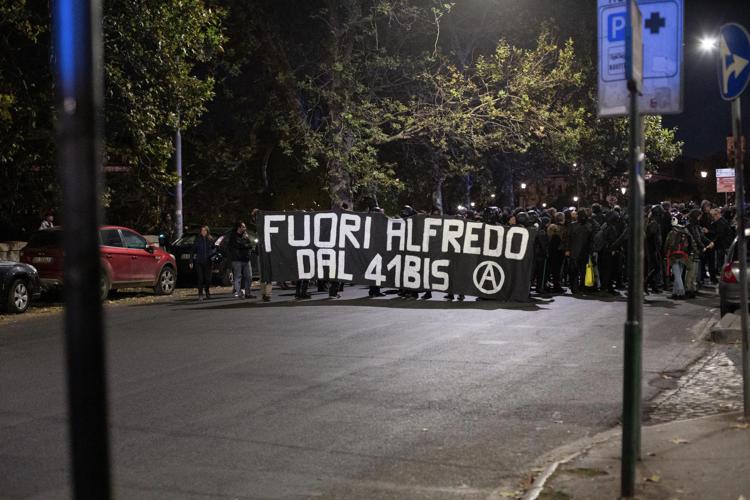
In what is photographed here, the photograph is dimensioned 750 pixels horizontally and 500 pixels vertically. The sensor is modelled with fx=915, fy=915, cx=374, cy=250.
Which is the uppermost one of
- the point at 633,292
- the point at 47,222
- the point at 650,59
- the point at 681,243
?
the point at 650,59

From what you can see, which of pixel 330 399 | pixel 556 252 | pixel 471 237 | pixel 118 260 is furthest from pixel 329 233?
pixel 330 399

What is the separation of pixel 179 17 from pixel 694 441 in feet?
52.8

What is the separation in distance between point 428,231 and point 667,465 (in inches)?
502

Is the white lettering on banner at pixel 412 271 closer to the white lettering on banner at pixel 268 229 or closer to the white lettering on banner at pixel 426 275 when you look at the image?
the white lettering on banner at pixel 426 275

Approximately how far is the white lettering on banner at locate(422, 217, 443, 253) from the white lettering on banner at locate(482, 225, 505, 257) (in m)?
1.00

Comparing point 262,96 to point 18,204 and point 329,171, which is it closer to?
point 329,171

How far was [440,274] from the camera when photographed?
18469 mm

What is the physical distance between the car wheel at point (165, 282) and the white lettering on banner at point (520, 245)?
8.75 m

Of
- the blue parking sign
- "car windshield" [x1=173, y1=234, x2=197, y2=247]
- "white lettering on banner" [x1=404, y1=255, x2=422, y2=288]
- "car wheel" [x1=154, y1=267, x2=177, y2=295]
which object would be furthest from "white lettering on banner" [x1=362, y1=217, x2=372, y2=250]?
the blue parking sign

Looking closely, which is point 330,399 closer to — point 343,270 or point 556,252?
point 343,270

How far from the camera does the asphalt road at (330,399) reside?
20.2 ft

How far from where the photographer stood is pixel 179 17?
65.3 feet

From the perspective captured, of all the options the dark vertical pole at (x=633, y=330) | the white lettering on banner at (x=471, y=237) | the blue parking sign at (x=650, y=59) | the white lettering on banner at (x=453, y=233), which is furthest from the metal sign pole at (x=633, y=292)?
the white lettering on banner at (x=453, y=233)

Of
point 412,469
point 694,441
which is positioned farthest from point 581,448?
point 412,469
